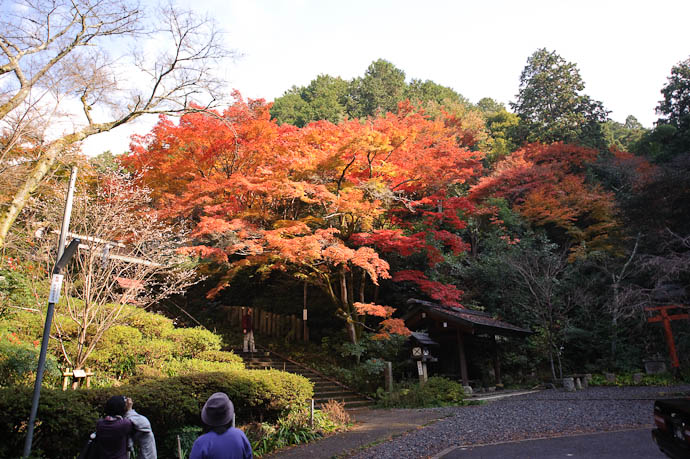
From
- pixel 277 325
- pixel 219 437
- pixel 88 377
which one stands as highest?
pixel 277 325

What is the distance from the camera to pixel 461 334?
46.1 ft

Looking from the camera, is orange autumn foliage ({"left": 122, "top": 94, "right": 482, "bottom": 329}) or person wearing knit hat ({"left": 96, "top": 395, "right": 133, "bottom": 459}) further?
orange autumn foliage ({"left": 122, "top": 94, "right": 482, "bottom": 329})

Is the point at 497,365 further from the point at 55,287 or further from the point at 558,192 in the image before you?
the point at 55,287

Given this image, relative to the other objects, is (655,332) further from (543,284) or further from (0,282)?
(0,282)

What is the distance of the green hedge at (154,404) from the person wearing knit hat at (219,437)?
3.52 metres

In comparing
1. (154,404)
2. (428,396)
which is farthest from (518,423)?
(154,404)

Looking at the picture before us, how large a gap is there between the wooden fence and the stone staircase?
185 centimetres

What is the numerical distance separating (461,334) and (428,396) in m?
3.04

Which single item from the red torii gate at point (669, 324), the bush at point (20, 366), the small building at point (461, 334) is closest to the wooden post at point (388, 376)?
the small building at point (461, 334)

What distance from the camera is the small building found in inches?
539

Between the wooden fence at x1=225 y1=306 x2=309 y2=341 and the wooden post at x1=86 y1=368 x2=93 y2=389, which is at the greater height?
the wooden fence at x1=225 y1=306 x2=309 y2=341

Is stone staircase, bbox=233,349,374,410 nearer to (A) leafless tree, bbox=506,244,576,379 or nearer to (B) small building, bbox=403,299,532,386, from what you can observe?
(B) small building, bbox=403,299,532,386

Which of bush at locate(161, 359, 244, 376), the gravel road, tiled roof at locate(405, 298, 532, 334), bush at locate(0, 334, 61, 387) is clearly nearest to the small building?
tiled roof at locate(405, 298, 532, 334)

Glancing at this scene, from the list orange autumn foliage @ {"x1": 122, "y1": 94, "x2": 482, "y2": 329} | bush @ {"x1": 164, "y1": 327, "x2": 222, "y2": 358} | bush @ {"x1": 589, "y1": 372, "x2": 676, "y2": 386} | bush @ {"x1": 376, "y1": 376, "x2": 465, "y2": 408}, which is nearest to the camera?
bush @ {"x1": 164, "y1": 327, "x2": 222, "y2": 358}
